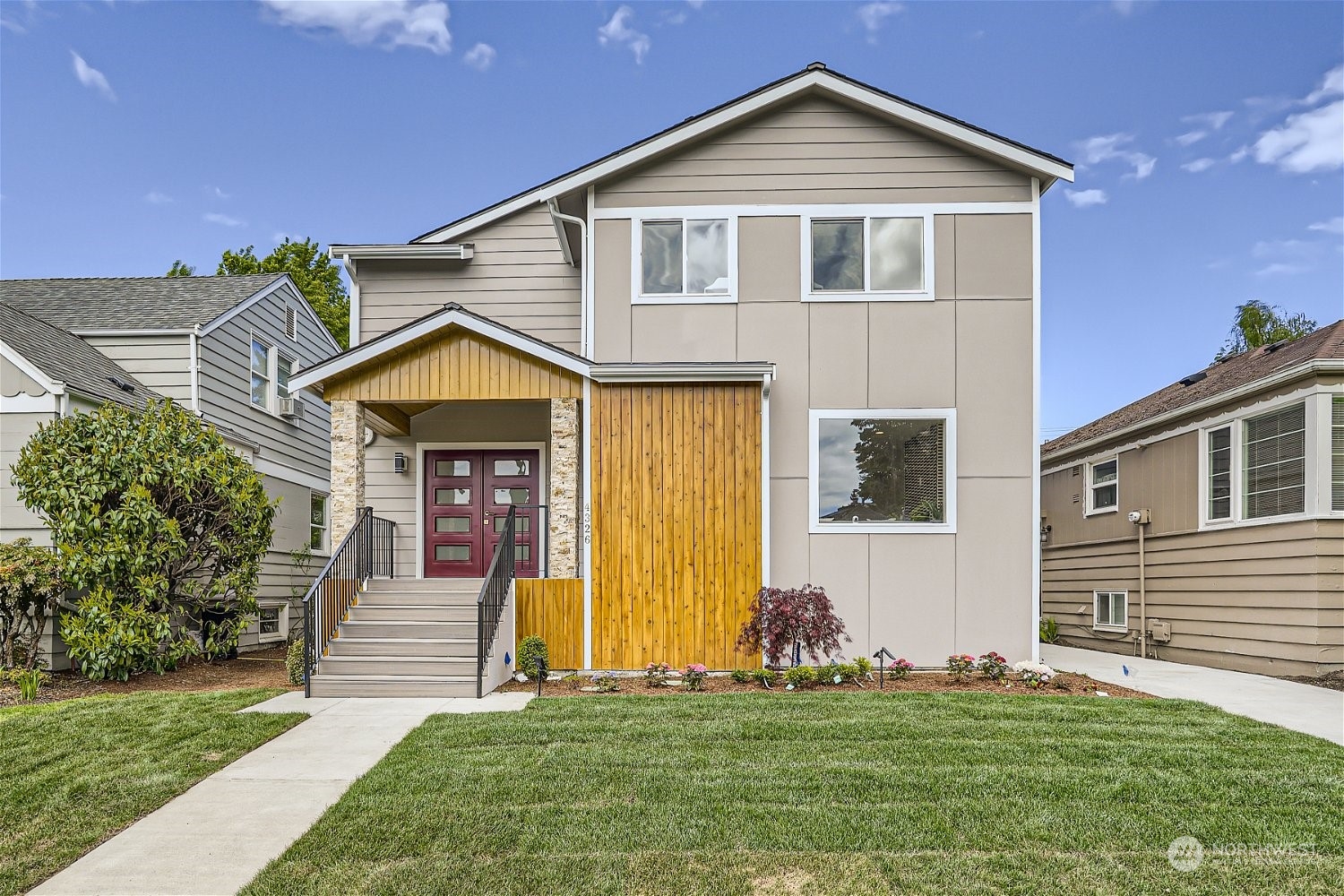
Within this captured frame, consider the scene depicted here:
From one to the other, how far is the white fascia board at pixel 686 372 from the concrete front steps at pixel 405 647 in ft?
9.63

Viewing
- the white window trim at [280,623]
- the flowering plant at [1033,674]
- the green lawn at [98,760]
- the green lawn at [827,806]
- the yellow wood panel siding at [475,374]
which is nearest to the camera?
the green lawn at [827,806]

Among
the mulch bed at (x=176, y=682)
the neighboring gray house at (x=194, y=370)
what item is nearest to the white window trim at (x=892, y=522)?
the mulch bed at (x=176, y=682)

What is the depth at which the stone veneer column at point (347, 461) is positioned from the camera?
995cm

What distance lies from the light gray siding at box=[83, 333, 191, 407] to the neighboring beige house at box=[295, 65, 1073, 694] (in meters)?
4.23

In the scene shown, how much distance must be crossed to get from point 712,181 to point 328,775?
753 centimetres

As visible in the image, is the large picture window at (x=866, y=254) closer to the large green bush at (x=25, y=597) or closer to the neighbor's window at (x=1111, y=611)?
the neighbor's window at (x=1111, y=611)

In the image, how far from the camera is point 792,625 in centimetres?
884

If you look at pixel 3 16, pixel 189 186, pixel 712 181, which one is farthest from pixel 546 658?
pixel 189 186

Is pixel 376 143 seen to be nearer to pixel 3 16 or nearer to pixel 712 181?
pixel 3 16

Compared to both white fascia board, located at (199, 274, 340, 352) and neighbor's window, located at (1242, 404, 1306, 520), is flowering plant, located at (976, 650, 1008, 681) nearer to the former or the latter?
neighbor's window, located at (1242, 404, 1306, 520)

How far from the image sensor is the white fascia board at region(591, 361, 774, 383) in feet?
31.1

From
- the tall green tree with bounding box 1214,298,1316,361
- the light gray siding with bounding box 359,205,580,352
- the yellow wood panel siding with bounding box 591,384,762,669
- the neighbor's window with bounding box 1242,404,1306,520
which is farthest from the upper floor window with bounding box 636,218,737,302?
the tall green tree with bounding box 1214,298,1316,361

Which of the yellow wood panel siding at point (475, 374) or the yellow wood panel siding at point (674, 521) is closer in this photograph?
the yellow wood panel siding at point (674, 521)

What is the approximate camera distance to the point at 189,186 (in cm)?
3048
